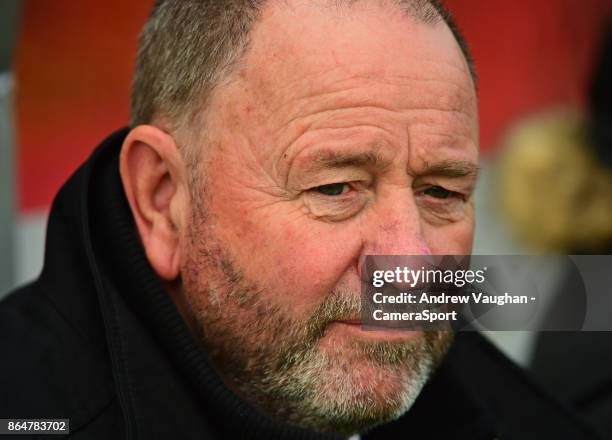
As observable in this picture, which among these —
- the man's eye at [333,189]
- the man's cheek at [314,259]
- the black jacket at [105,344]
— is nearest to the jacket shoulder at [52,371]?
the black jacket at [105,344]

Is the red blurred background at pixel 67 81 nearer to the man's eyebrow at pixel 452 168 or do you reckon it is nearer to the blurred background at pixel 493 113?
the blurred background at pixel 493 113

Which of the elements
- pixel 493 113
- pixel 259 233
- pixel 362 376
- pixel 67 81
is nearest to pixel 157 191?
pixel 259 233

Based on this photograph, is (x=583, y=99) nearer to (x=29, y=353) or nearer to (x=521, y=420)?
(x=521, y=420)

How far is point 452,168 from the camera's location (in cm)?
240

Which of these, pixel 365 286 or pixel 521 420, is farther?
pixel 521 420

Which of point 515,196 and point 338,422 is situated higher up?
point 515,196

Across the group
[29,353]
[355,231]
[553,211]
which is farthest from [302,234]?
[553,211]

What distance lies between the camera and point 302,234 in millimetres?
2275

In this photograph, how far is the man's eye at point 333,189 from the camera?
2314 millimetres

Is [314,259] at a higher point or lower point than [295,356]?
higher

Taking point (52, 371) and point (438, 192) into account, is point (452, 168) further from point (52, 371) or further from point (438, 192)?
point (52, 371)

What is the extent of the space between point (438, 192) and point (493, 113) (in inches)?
117

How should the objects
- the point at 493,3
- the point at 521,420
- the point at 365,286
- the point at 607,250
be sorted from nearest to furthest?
the point at 365,286, the point at 521,420, the point at 607,250, the point at 493,3

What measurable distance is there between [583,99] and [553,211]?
0.66 meters
